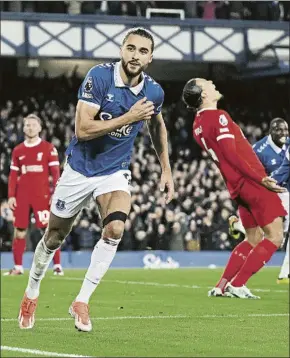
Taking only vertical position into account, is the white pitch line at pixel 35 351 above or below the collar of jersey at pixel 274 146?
below

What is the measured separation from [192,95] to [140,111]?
3453 mm

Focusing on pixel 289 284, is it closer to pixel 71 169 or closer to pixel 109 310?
pixel 109 310

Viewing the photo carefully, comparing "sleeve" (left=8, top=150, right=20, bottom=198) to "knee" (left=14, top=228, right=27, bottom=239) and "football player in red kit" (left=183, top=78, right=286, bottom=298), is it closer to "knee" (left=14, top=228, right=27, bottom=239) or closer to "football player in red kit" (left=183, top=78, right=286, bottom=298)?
"knee" (left=14, top=228, right=27, bottom=239)

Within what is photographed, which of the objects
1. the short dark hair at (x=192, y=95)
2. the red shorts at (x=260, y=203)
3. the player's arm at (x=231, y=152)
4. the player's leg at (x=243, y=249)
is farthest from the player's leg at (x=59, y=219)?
the player's leg at (x=243, y=249)

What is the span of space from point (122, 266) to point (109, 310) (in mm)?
11825

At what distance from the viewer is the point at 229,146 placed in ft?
35.7

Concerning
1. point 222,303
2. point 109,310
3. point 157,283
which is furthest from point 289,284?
point 109,310

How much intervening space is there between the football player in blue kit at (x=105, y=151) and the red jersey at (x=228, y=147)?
2.63 m

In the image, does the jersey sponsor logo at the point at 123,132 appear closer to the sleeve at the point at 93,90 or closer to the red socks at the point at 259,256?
the sleeve at the point at 93,90

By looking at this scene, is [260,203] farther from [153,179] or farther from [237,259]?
[153,179]

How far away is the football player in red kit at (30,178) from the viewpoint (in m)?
16.0

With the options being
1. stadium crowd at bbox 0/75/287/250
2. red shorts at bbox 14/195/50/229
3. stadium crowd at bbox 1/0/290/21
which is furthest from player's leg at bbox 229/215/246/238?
stadium crowd at bbox 1/0/290/21

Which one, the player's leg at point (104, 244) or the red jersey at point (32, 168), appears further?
the red jersey at point (32, 168)

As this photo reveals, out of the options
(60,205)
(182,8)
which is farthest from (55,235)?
(182,8)
